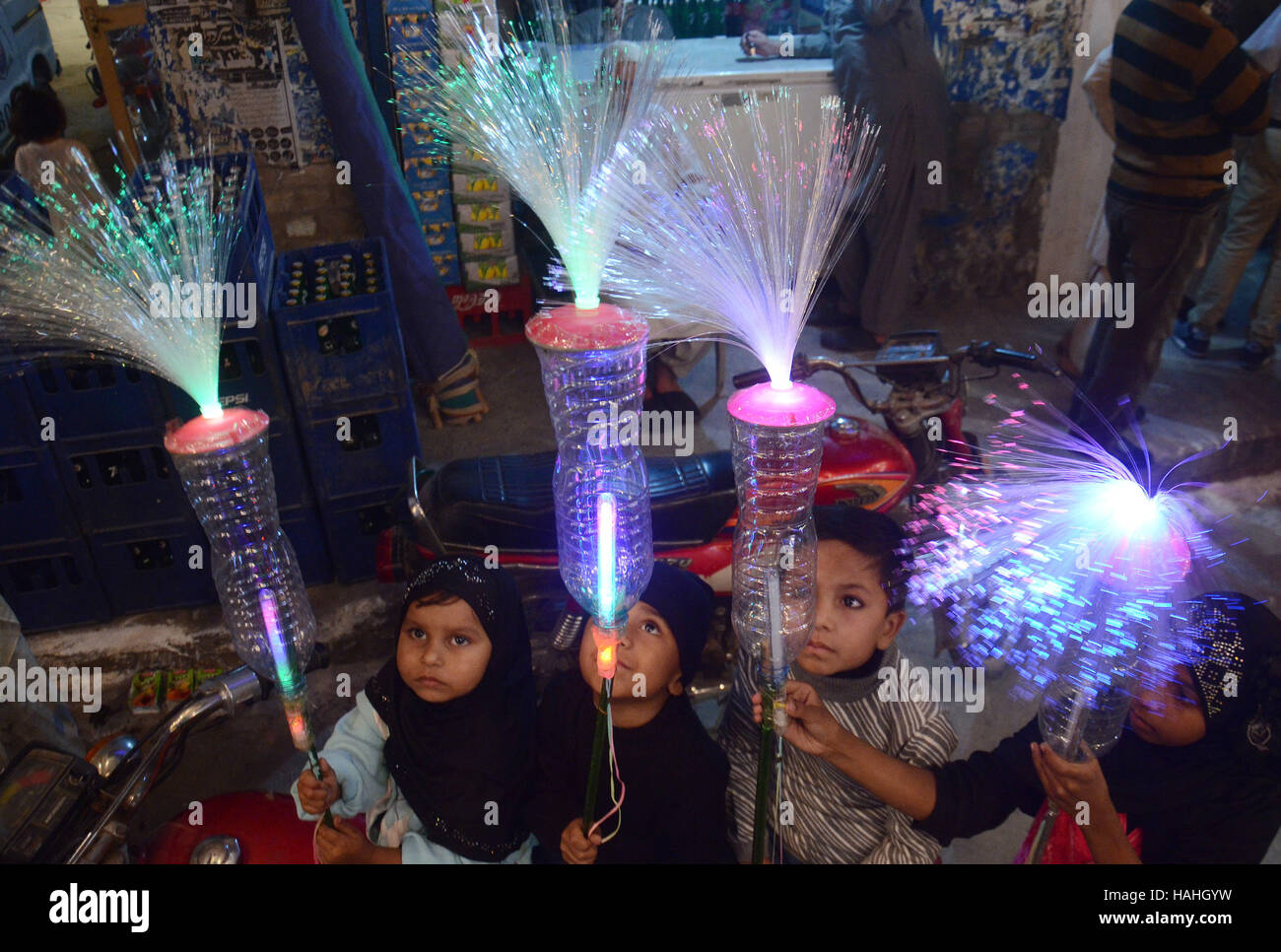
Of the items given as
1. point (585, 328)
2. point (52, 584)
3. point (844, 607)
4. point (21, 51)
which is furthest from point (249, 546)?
point (21, 51)

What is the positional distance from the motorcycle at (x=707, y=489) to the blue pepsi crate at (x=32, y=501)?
134cm

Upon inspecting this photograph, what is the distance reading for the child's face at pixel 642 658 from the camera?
7.05 feet

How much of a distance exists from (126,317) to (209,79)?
13.1 ft

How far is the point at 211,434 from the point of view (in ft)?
5.07

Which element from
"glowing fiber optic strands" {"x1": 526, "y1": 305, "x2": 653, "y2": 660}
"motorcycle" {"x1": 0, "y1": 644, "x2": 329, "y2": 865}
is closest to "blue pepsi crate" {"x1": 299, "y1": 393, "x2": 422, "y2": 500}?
"motorcycle" {"x1": 0, "y1": 644, "x2": 329, "y2": 865}

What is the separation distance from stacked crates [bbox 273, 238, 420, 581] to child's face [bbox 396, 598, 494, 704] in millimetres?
1471

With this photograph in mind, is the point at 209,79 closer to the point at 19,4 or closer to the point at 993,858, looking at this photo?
the point at 993,858

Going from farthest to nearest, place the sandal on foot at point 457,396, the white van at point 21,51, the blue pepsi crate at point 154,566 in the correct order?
1. the white van at point 21,51
2. the sandal on foot at point 457,396
3. the blue pepsi crate at point 154,566

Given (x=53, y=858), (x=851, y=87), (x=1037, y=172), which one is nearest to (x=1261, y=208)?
(x=1037, y=172)

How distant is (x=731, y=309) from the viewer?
5.84 feet

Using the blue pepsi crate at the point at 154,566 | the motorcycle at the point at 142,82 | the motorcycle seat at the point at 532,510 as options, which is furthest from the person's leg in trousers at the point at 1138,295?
the motorcycle at the point at 142,82

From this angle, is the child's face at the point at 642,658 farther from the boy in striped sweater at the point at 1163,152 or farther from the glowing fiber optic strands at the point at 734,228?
the boy in striped sweater at the point at 1163,152

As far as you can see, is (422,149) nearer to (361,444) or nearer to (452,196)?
(452,196)

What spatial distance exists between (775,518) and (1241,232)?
5.16m
